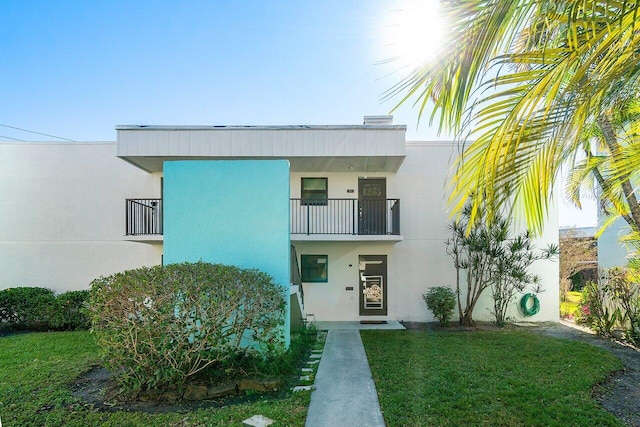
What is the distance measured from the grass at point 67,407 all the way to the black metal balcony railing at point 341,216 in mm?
6913

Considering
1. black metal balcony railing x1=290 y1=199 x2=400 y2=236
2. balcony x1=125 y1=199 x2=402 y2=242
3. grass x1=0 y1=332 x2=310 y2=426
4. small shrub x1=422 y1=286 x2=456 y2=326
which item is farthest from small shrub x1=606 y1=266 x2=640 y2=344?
grass x1=0 y1=332 x2=310 y2=426

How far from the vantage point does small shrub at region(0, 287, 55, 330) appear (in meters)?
12.1

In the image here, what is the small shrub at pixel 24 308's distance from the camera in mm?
12086

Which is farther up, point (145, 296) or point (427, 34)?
point (427, 34)

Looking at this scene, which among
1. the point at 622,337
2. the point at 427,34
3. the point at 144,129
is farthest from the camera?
the point at 144,129

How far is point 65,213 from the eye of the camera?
13578 millimetres

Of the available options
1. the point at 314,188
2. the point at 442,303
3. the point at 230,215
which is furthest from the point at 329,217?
the point at 230,215

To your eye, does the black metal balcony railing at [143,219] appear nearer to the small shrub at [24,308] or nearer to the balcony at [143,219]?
the balcony at [143,219]

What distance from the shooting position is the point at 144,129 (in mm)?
11398

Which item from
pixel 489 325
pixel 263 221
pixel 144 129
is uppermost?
pixel 144 129

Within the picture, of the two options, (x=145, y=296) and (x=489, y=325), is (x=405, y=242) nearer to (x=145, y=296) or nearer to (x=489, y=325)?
(x=489, y=325)

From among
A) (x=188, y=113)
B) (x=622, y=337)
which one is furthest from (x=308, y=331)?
(x=622, y=337)

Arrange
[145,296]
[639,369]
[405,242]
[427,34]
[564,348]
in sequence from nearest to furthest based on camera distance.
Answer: [427,34]
[145,296]
[639,369]
[564,348]
[405,242]

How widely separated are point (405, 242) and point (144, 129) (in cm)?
865
